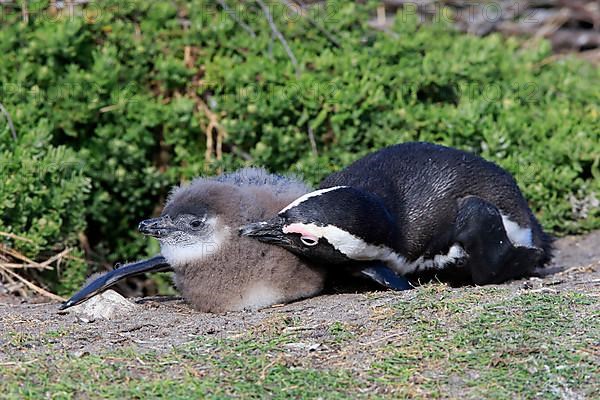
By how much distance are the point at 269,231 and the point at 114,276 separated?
0.91 m

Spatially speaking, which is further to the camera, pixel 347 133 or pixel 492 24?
pixel 492 24

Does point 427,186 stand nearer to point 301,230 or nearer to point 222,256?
point 301,230

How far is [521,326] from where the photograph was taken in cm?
398

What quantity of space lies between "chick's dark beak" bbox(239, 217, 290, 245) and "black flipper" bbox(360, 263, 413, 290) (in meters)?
0.48

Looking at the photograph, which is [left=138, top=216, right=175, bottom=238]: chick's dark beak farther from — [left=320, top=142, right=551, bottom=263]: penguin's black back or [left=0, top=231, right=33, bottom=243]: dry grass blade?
[left=0, top=231, right=33, bottom=243]: dry grass blade

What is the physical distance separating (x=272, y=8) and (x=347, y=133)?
145 centimetres

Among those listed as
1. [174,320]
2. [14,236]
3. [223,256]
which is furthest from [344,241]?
[14,236]

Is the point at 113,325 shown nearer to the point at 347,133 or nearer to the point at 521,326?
the point at 521,326

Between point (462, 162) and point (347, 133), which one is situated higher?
point (462, 162)

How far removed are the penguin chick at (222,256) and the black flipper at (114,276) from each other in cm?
23

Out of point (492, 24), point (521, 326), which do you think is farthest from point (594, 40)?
point (521, 326)

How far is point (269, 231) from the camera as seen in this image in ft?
15.5

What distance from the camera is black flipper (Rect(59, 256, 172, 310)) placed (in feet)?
16.3

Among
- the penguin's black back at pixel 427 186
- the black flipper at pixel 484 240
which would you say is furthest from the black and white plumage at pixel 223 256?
the black flipper at pixel 484 240
